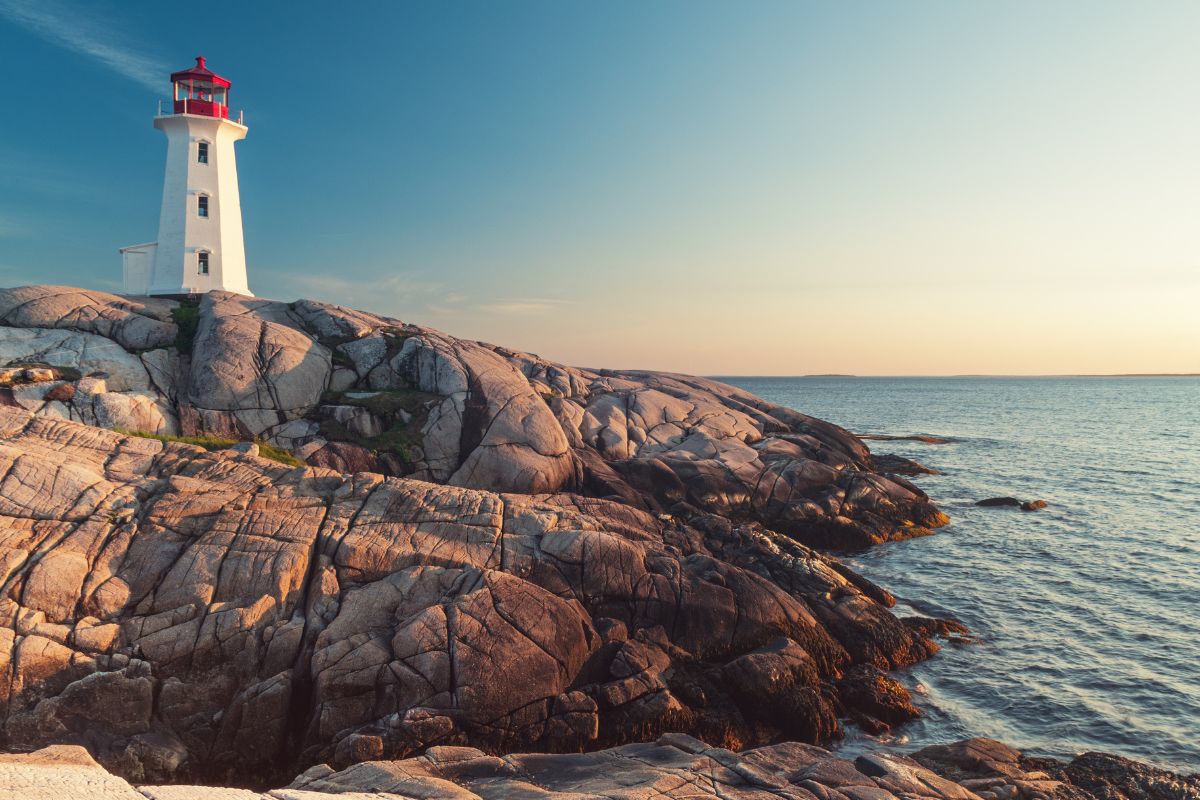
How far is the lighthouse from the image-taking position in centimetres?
3872

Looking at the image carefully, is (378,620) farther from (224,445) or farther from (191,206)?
(191,206)

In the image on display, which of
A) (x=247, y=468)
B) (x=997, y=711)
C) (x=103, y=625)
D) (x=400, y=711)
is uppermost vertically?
(x=247, y=468)

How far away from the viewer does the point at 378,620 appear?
15.7 m

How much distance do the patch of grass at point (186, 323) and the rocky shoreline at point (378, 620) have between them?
347 centimetres

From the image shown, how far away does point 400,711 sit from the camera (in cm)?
1395

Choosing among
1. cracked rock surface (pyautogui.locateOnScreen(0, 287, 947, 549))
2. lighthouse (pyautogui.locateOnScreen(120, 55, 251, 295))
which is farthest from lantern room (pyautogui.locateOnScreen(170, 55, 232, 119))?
cracked rock surface (pyautogui.locateOnScreen(0, 287, 947, 549))

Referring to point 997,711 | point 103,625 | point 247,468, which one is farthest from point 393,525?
point 997,711

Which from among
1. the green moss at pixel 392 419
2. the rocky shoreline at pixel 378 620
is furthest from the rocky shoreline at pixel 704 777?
the green moss at pixel 392 419

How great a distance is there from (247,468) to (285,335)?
549 inches

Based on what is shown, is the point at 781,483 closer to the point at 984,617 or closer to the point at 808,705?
the point at 984,617

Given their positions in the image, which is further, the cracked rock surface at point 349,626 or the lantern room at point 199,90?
the lantern room at point 199,90

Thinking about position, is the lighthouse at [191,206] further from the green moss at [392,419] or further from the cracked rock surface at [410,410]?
the green moss at [392,419]

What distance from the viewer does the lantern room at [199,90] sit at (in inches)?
1530

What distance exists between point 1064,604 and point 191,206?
46873mm
